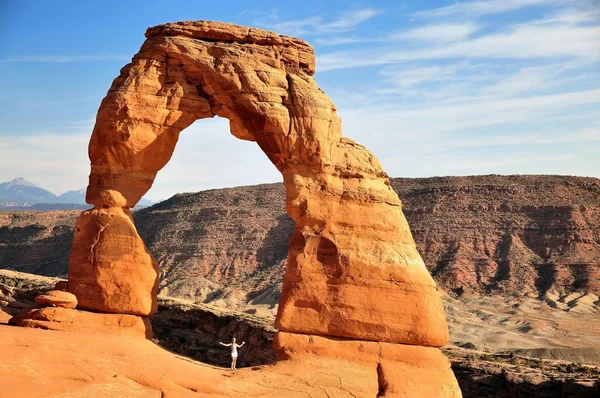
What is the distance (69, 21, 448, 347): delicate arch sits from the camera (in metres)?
20.8

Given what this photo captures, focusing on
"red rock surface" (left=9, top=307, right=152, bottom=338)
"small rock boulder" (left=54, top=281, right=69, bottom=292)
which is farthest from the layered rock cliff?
"red rock surface" (left=9, top=307, right=152, bottom=338)

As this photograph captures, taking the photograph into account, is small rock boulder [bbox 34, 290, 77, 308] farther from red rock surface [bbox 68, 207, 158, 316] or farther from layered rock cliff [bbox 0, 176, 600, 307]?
layered rock cliff [bbox 0, 176, 600, 307]

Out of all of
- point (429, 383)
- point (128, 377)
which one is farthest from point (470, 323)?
point (128, 377)

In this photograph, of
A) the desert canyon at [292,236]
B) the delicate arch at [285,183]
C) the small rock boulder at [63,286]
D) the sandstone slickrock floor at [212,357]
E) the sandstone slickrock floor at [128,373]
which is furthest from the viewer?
the small rock boulder at [63,286]

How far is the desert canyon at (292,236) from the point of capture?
20.3 m

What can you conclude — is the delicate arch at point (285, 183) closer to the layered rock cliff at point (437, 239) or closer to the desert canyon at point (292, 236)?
the desert canyon at point (292, 236)

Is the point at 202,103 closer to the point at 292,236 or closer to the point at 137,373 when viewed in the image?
the point at 292,236

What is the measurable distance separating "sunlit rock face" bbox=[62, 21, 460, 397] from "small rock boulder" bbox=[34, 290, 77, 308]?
41 centimetres

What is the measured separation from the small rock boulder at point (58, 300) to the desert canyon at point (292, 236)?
0.10 ft

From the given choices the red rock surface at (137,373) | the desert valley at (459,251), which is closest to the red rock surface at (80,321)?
the red rock surface at (137,373)

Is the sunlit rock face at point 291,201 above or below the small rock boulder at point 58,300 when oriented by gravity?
above

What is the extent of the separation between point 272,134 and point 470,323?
42039 millimetres

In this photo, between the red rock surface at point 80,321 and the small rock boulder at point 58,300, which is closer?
the red rock surface at point 80,321

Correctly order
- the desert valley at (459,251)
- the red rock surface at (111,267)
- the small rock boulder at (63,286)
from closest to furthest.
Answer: the red rock surface at (111,267) < the small rock boulder at (63,286) < the desert valley at (459,251)
